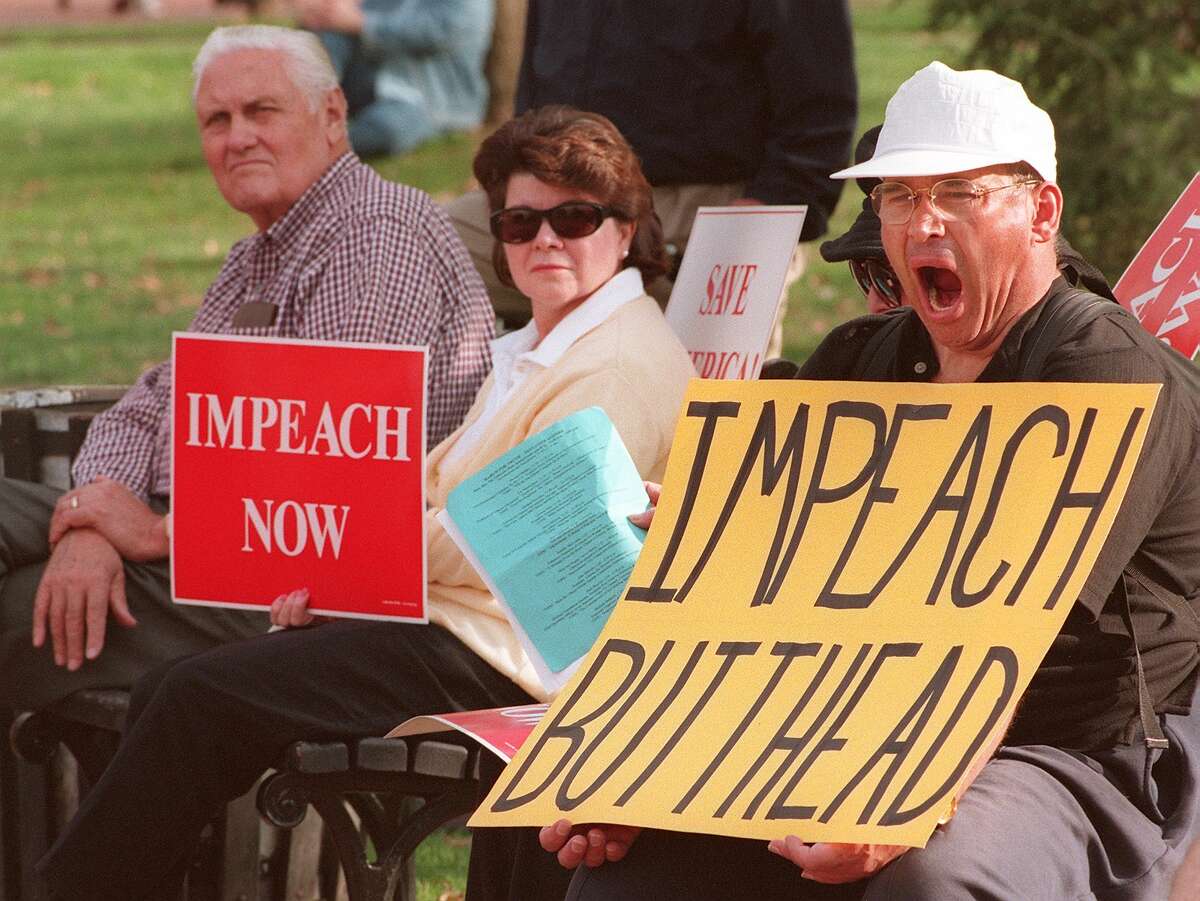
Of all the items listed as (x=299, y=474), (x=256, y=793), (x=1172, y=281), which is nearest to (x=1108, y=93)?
(x=1172, y=281)

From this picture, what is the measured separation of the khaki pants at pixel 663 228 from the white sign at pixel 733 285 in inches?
15.1

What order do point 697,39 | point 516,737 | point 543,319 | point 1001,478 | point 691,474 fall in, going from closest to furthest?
point 1001,478 < point 691,474 < point 516,737 < point 543,319 < point 697,39

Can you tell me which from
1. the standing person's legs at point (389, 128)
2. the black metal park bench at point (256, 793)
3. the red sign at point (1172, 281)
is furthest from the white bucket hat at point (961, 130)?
the standing person's legs at point (389, 128)

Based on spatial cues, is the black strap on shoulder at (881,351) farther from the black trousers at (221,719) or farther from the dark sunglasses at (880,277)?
the black trousers at (221,719)

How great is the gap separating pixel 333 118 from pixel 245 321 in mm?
631

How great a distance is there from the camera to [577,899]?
3.09 meters

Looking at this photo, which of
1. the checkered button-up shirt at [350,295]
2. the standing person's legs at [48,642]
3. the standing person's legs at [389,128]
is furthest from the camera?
the standing person's legs at [389,128]

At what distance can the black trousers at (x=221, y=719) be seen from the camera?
13.2ft

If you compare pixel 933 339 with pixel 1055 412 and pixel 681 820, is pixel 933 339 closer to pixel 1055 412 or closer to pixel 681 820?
pixel 1055 412

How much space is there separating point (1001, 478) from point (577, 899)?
88 cm

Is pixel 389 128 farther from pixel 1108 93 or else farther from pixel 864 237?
pixel 864 237

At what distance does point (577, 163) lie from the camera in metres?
4.41

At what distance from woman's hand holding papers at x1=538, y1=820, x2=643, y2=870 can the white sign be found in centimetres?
170

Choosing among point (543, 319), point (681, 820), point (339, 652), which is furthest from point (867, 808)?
point (543, 319)
